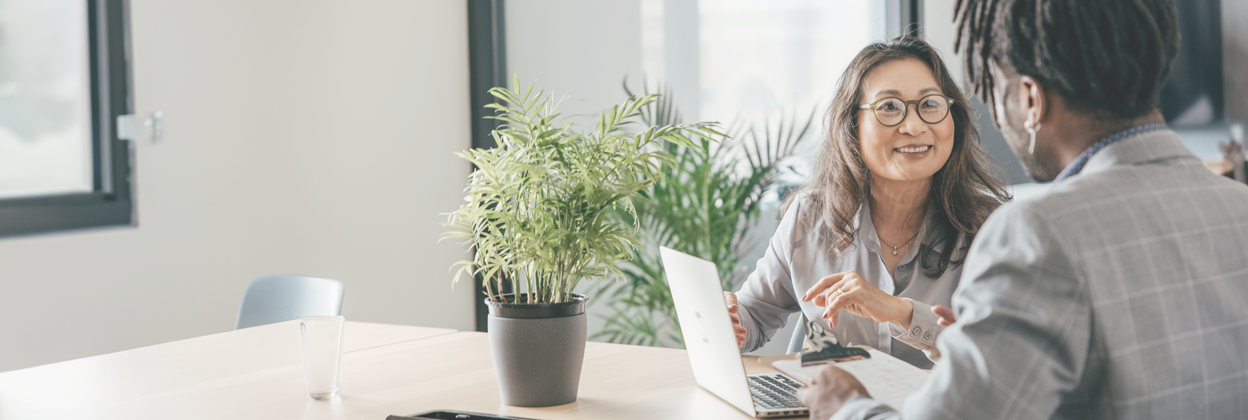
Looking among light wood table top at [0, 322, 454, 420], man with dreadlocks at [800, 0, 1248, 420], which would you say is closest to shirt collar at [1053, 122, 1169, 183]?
man with dreadlocks at [800, 0, 1248, 420]

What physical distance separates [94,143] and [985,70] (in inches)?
105

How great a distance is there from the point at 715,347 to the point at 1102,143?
1.92 ft

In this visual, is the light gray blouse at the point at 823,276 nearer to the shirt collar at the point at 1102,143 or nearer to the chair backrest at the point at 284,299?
the shirt collar at the point at 1102,143

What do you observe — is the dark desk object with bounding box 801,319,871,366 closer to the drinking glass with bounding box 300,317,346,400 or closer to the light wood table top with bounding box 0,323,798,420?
the light wood table top with bounding box 0,323,798,420

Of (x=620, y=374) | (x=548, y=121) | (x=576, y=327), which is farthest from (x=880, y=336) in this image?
(x=548, y=121)

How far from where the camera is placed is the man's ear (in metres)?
0.93

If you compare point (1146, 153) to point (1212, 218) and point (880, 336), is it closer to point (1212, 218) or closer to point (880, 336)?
point (1212, 218)

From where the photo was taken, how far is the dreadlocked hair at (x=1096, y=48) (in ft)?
2.90

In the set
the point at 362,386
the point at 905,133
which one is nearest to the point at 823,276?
the point at 905,133

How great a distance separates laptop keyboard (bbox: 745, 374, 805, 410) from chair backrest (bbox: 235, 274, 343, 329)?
123cm

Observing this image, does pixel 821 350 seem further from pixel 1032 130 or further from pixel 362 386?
pixel 362 386

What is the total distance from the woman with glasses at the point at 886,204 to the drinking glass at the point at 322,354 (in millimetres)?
748

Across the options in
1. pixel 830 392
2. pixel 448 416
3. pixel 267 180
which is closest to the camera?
pixel 830 392

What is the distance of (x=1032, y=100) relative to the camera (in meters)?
0.94
